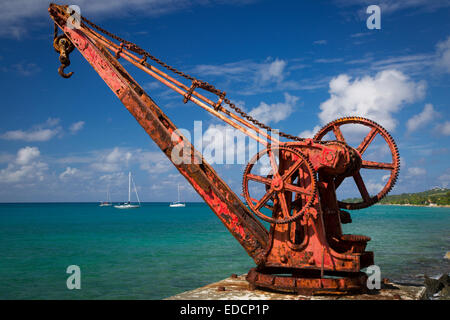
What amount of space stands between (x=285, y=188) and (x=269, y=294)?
5.50 feet

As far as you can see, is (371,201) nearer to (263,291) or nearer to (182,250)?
(263,291)

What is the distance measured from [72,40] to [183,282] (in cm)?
1320

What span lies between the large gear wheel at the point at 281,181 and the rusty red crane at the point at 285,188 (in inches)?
0.6

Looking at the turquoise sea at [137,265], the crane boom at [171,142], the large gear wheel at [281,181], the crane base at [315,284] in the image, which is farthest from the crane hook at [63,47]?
the turquoise sea at [137,265]

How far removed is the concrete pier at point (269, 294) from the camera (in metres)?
6.40

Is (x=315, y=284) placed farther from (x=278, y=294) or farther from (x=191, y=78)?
(x=191, y=78)

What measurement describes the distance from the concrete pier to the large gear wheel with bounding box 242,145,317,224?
1181mm

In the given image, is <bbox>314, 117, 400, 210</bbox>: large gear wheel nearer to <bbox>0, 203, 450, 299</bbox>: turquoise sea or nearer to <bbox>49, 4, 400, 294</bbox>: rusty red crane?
<bbox>49, 4, 400, 294</bbox>: rusty red crane

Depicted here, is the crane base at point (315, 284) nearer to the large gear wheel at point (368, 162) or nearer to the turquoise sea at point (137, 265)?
the large gear wheel at point (368, 162)

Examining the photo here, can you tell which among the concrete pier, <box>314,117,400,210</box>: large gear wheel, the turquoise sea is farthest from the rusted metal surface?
the turquoise sea

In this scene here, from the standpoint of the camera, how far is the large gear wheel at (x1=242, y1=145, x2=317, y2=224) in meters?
6.36
